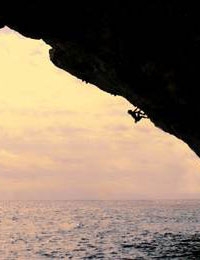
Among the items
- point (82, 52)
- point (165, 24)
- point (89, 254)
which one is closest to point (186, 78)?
point (165, 24)

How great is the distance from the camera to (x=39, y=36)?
21891mm

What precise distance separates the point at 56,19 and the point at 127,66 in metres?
5.09

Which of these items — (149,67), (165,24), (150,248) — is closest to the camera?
(165,24)

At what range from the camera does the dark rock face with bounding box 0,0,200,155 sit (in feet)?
66.6

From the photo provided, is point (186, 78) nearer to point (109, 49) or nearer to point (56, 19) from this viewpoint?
point (109, 49)

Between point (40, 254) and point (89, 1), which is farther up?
point (89, 1)

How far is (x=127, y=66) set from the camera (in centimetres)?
2416

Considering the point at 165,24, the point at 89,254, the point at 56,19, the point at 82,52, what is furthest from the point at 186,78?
the point at 89,254

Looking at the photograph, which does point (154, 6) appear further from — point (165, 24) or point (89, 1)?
point (89, 1)

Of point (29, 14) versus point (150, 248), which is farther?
point (150, 248)

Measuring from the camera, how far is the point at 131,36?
21.8 m

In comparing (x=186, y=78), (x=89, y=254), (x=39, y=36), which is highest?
(x=39, y=36)

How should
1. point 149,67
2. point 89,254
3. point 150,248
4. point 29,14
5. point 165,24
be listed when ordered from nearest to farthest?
point 29,14, point 165,24, point 149,67, point 89,254, point 150,248

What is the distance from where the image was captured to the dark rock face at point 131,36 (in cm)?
2030
